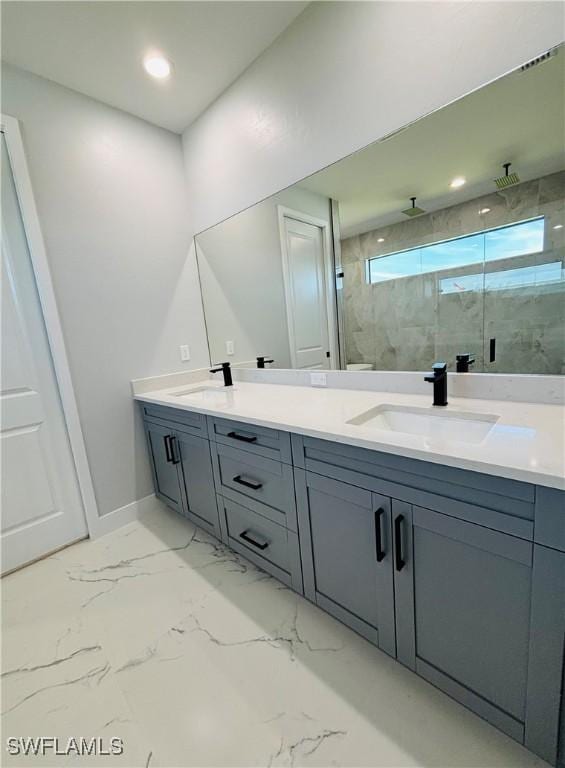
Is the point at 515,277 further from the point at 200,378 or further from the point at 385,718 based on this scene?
the point at 200,378

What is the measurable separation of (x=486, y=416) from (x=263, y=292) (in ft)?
4.89

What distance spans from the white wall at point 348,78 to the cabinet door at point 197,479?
147cm

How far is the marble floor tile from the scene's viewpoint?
3.07 feet

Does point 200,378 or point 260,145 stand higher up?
point 260,145

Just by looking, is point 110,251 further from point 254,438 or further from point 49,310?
point 254,438

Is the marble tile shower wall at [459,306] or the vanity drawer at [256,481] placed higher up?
the marble tile shower wall at [459,306]

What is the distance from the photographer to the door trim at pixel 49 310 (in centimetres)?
164

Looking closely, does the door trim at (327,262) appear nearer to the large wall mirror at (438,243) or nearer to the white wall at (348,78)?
the large wall mirror at (438,243)

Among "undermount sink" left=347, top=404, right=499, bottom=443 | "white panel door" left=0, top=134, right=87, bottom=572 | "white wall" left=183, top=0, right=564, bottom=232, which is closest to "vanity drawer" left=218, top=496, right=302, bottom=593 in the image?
"undermount sink" left=347, top=404, right=499, bottom=443

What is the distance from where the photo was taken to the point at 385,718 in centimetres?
99

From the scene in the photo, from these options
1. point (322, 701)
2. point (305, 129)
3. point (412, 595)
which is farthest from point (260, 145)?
point (322, 701)

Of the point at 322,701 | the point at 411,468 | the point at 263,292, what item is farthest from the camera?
the point at 263,292

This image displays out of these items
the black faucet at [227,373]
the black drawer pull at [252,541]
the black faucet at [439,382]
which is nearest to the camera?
the black faucet at [439,382]

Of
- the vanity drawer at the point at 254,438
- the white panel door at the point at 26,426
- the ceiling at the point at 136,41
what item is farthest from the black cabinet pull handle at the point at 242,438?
the ceiling at the point at 136,41
